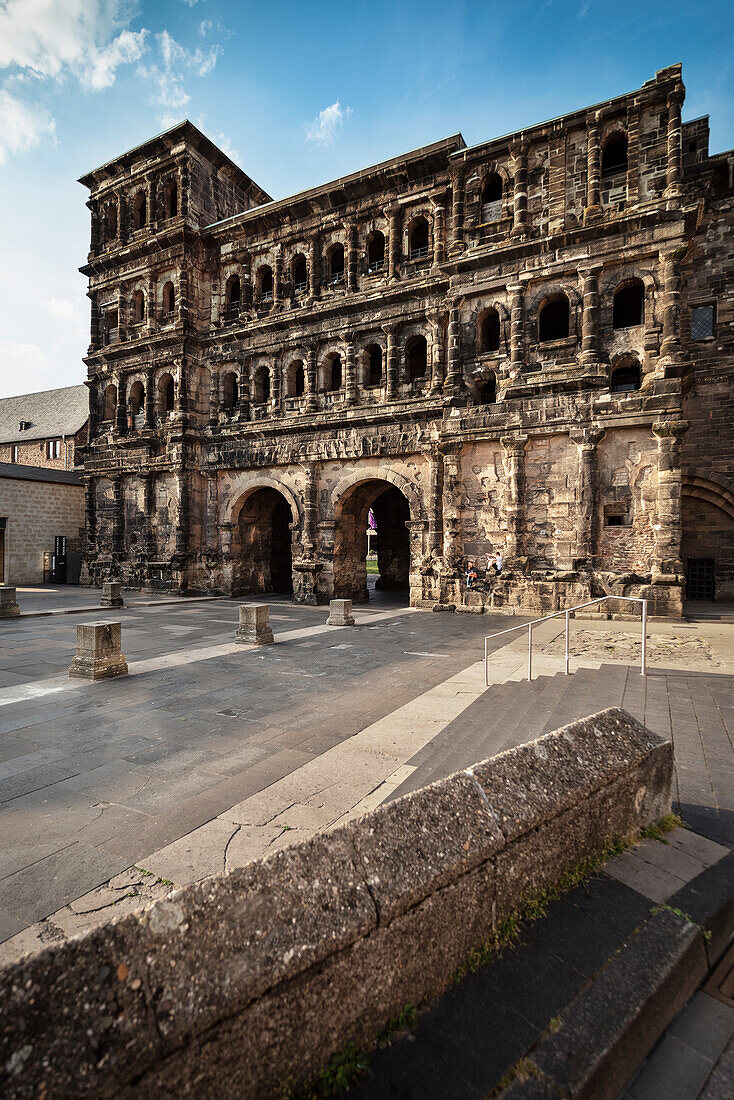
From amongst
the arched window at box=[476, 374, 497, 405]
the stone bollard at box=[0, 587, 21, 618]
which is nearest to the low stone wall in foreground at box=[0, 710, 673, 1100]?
the arched window at box=[476, 374, 497, 405]

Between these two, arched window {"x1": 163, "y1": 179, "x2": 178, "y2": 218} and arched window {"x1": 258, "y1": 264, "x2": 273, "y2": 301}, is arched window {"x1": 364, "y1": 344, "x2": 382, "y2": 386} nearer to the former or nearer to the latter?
arched window {"x1": 258, "y1": 264, "x2": 273, "y2": 301}

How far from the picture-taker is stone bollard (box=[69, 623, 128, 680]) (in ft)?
24.5

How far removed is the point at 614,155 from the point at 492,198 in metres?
3.67

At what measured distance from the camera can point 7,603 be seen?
13.9 m

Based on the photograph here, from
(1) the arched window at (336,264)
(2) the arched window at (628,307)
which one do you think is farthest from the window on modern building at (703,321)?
(1) the arched window at (336,264)

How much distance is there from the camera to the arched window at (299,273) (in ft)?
64.1

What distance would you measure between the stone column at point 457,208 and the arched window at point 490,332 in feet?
7.88

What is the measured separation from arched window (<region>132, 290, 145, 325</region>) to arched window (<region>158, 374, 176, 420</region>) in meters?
3.68

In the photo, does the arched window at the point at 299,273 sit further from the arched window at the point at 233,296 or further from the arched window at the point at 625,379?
the arched window at the point at 625,379

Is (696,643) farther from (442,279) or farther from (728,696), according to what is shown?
(442,279)

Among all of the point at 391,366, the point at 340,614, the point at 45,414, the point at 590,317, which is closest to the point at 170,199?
the point at 391,366

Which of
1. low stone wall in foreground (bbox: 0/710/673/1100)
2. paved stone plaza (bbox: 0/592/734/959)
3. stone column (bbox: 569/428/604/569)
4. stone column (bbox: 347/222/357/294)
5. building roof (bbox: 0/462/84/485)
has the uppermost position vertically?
stone column (bbox: 347/222/357/294)

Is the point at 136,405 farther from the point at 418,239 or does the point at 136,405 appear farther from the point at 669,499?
the point at 669,499

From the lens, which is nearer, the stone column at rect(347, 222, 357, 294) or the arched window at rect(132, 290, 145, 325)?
the stone column at rect(347, 222, 357, 294)
